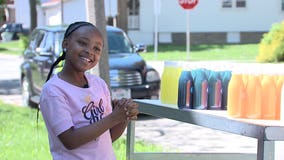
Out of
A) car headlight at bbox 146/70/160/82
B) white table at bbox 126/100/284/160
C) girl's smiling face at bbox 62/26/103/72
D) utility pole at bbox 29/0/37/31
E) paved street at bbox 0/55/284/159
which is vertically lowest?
paved street at bbox 0/55/284/159

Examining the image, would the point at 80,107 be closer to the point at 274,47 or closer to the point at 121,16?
the point at 274,47

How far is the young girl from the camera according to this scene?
111 inches

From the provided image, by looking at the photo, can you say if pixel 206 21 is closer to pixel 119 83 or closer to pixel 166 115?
pixel 119 83

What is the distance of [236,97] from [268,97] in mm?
182

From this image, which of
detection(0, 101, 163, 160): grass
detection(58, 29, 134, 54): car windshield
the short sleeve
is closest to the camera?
the short sleeve

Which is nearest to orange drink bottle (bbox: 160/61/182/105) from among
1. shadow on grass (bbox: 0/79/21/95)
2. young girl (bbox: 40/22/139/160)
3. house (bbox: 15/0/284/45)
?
→ young girl (bbox: 40/22/139/160)

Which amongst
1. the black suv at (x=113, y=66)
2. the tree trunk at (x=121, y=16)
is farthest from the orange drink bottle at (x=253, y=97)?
the tree trunk at (x=121, y=16)

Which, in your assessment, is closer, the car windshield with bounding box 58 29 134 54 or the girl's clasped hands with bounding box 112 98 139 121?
the girl's clasped hands with bounding box 112 98 139 121

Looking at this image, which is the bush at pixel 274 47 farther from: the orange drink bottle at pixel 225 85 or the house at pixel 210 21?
the orange drink bottle at pixel 225 85

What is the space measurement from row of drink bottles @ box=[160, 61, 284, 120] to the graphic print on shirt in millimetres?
839

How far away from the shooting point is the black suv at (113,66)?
35.5 ft

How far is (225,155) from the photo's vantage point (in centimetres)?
479

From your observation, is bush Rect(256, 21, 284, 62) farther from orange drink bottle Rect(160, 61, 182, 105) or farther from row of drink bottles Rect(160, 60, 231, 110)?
row of drink bottles Rect(160, 60, 231, 110)

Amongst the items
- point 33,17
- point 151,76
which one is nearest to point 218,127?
point 151,76
